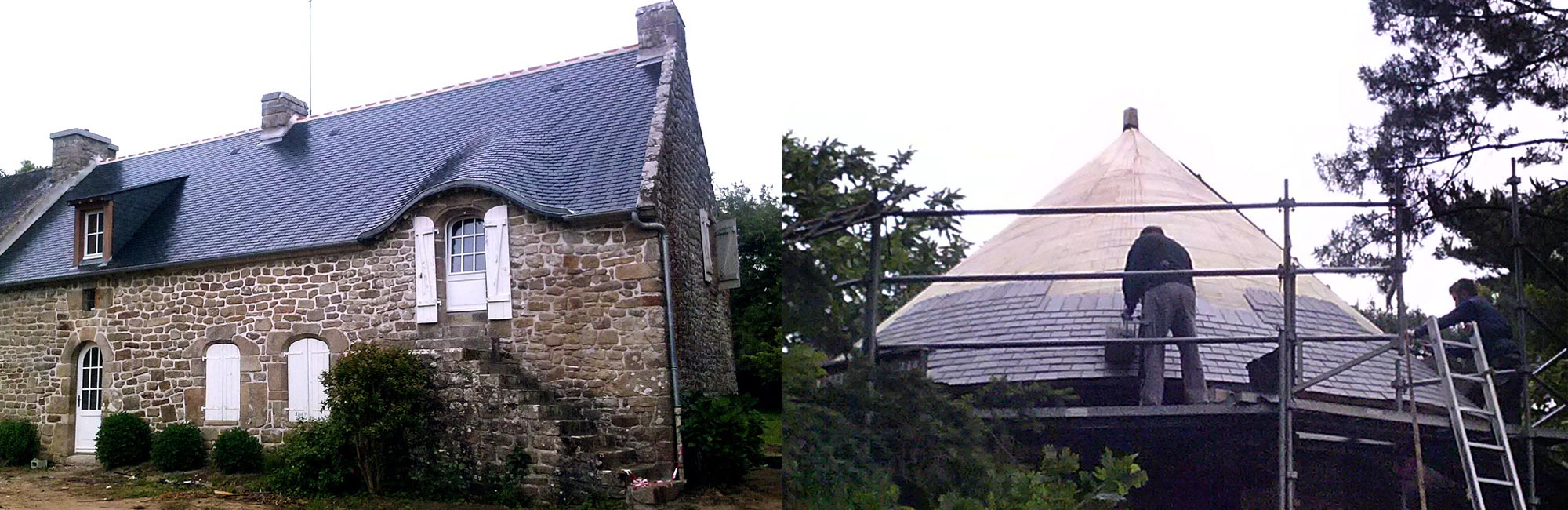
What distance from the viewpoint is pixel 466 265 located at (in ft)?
22.2

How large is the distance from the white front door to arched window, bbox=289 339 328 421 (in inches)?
90.4

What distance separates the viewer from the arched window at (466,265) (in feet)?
22.1

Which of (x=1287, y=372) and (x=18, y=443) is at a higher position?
(x=1287, y=372)

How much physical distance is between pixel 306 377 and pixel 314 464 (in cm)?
83

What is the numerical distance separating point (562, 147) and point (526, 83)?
1.42 m

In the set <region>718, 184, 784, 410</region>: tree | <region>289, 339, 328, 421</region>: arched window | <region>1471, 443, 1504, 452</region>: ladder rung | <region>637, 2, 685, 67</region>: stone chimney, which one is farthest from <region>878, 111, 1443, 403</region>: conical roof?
<region>289, 339, 328, 421</region>: arched window

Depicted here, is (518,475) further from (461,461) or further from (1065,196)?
(1065,196)

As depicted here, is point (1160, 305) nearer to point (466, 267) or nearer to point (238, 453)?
point (466, 267)

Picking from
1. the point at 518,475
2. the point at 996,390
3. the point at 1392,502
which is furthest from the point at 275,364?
the point at 1392,502

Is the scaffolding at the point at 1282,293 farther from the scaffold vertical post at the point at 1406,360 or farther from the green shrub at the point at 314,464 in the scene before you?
the green shrub at the point at 314,464

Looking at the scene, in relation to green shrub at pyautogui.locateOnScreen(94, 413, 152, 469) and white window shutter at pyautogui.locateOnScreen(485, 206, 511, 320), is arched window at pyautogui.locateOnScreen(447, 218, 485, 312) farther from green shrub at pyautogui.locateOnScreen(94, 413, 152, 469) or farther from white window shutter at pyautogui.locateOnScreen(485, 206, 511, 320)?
green shrub at pyautogui.locateOnScreen(94, 413, 152, 469)

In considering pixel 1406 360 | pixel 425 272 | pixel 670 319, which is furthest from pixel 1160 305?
pixel 425 272

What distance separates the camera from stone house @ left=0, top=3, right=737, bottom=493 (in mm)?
6129

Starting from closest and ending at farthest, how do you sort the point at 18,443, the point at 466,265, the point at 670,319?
the point at 670,319, the point at 466,265, the point at 18,443
